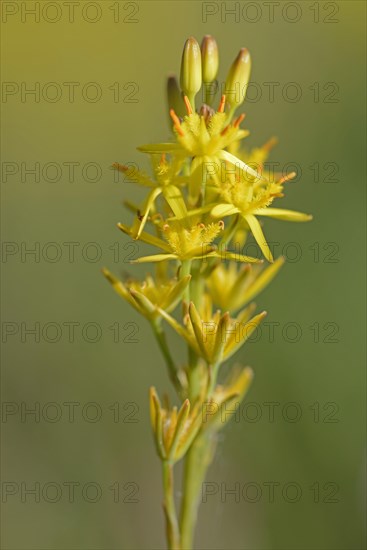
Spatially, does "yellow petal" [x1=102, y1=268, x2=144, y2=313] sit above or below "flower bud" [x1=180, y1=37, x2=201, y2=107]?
below

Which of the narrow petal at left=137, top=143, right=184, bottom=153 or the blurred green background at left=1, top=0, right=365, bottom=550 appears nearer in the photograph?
the narrow petal at left=137, top=143, right=184, bottom=153

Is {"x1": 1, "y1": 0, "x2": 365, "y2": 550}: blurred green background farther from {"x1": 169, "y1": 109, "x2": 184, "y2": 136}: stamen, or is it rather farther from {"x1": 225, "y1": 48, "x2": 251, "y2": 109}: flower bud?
{"x1": 169, "y1": 109, "x2": 184, "y2": 136}: stamen

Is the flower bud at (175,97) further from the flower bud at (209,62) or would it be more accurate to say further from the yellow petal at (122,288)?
the yellow petal at (122,288)

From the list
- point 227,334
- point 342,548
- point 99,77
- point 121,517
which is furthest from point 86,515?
point 99,77

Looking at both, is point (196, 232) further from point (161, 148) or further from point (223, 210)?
point (161, 148)

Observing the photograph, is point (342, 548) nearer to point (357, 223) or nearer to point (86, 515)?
point (86, 515)

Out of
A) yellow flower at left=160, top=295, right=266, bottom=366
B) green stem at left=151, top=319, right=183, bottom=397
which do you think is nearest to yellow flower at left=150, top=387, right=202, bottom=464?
green stem at left=151, top=319, right=183, bottom=397

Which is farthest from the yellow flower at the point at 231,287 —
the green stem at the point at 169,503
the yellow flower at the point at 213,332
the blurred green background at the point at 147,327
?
the blurred green background at the point at 147,327

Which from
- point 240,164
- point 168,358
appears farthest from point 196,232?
point 168,358
